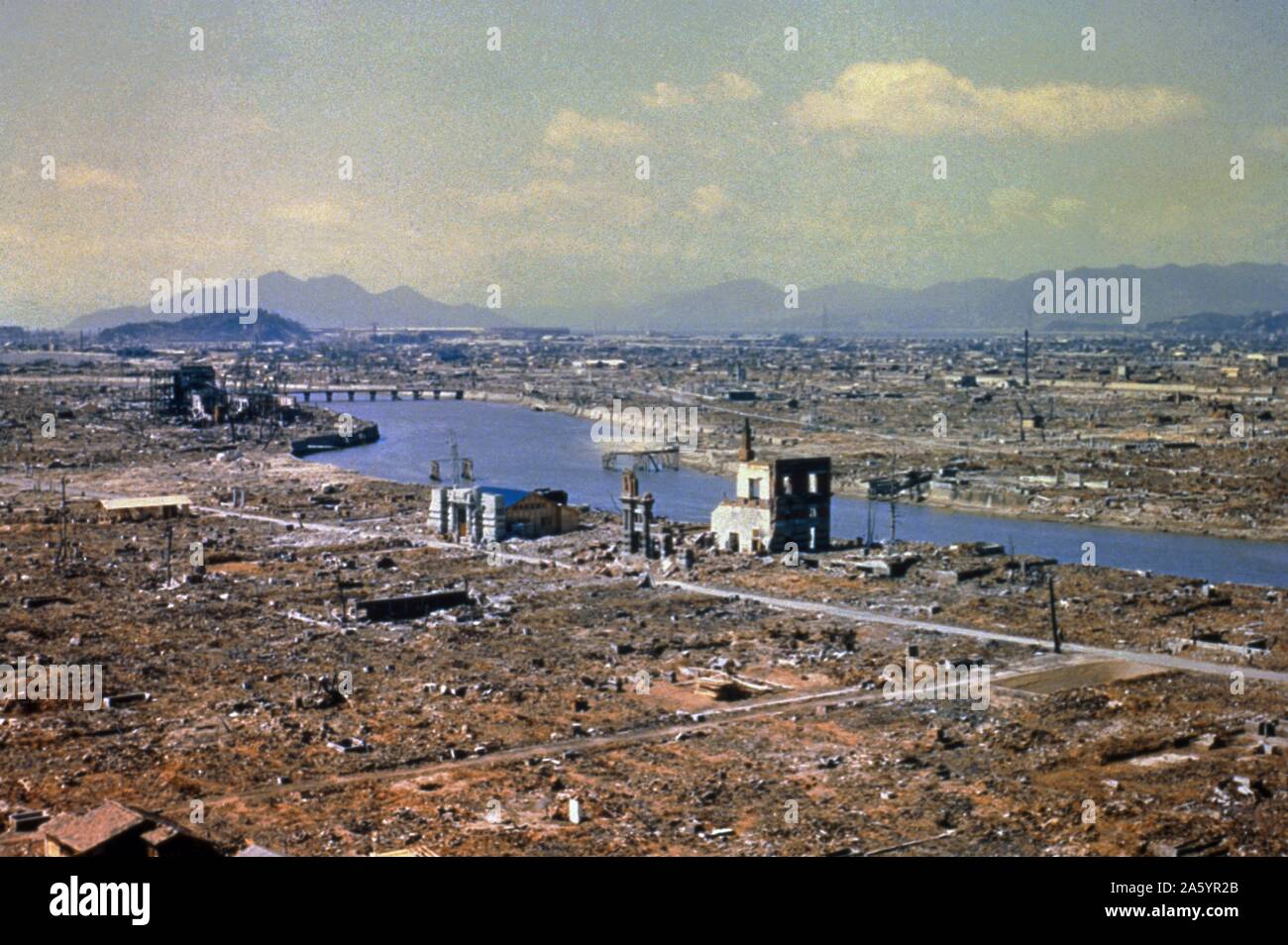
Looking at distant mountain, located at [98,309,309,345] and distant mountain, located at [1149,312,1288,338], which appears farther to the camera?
distant mountain, located at [98,309,309,345]

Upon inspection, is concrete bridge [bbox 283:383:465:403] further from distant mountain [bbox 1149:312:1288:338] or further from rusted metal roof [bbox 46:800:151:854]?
distant mountain [bbox 1149:312:1288:338]

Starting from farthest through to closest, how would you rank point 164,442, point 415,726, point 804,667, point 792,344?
point 792,344 → point 164,442 → point 804,667 → point 415,726

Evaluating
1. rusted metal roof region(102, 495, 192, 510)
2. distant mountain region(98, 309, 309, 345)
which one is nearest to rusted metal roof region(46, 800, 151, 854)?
rusted metal roof region(102, 495, 192, 510)

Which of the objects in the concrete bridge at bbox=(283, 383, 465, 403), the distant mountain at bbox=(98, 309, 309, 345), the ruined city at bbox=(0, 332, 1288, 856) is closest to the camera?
the ruined city at bbox=(0, 332, 1288, 856)

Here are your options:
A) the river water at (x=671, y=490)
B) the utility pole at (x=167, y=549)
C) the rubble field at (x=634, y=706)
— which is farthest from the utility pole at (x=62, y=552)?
the river water at (x=671, y=490)

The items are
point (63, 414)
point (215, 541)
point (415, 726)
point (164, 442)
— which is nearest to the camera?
point (415, 726)

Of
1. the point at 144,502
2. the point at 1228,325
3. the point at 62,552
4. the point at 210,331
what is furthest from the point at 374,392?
the point at 1228,325
